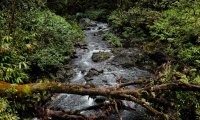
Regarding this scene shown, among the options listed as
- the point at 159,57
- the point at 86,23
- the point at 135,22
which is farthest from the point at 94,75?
the point at 86,23

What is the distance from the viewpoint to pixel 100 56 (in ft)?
48.6

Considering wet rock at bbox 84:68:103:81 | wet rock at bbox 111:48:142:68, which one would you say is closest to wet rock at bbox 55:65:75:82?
wet rock at bbox 84:68:103:81

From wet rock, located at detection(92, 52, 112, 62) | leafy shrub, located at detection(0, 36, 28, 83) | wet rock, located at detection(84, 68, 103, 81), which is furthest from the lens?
wet rock, located at detection(92, 52, 112, 62)

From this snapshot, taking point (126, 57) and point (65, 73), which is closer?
point (65, 73)

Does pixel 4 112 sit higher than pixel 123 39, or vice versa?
pixel 4 112

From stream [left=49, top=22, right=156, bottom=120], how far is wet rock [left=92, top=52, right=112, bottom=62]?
0.57 feet

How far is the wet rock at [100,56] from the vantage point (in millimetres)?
14562

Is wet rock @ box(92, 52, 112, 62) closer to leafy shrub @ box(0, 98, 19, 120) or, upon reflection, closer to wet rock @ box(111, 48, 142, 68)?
wet rock @ box(111, 48, 142, 68)

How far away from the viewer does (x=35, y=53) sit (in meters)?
13.2

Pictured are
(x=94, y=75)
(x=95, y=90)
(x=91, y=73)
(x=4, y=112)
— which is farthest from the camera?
(x=91, y=73)

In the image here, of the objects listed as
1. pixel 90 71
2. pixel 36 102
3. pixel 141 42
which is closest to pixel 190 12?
pixel 141 42

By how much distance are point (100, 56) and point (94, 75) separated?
2494mm

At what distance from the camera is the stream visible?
9.84 m

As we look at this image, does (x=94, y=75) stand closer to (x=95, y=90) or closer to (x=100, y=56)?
(x=100, y=56)
